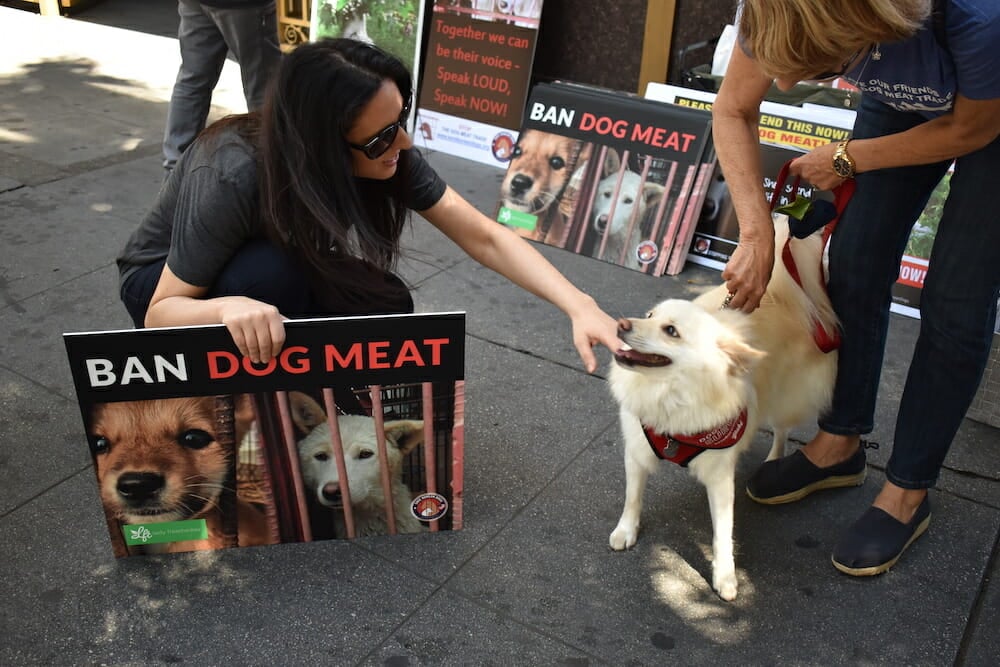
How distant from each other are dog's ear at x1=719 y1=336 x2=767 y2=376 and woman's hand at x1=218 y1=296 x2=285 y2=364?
108cm

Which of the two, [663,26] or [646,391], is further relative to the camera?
[663,26]

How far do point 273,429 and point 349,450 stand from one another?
0.21 meters

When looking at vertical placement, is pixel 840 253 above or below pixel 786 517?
above

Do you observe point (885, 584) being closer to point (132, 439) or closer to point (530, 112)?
point (132, 439)

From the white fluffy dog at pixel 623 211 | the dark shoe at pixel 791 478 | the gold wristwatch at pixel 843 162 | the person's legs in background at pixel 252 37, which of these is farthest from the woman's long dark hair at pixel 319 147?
the person's legs in background at pixel 252 37

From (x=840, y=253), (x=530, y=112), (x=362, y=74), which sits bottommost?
(x=530, y=112)

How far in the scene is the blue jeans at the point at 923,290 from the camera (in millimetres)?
2150

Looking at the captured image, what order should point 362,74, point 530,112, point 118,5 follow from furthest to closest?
point 118,5
point 530,112
point 362,74

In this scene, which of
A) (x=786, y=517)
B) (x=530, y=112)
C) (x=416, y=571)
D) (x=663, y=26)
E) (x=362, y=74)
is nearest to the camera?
(x=362, y=74)

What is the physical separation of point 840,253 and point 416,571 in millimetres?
1477

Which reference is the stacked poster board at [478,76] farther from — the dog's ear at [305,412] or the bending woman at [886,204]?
the dog's ear at [305,412]

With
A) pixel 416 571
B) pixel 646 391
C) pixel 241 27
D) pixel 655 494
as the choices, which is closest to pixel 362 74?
pixel 646 391

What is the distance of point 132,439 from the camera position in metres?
2.22

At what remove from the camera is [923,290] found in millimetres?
2328
